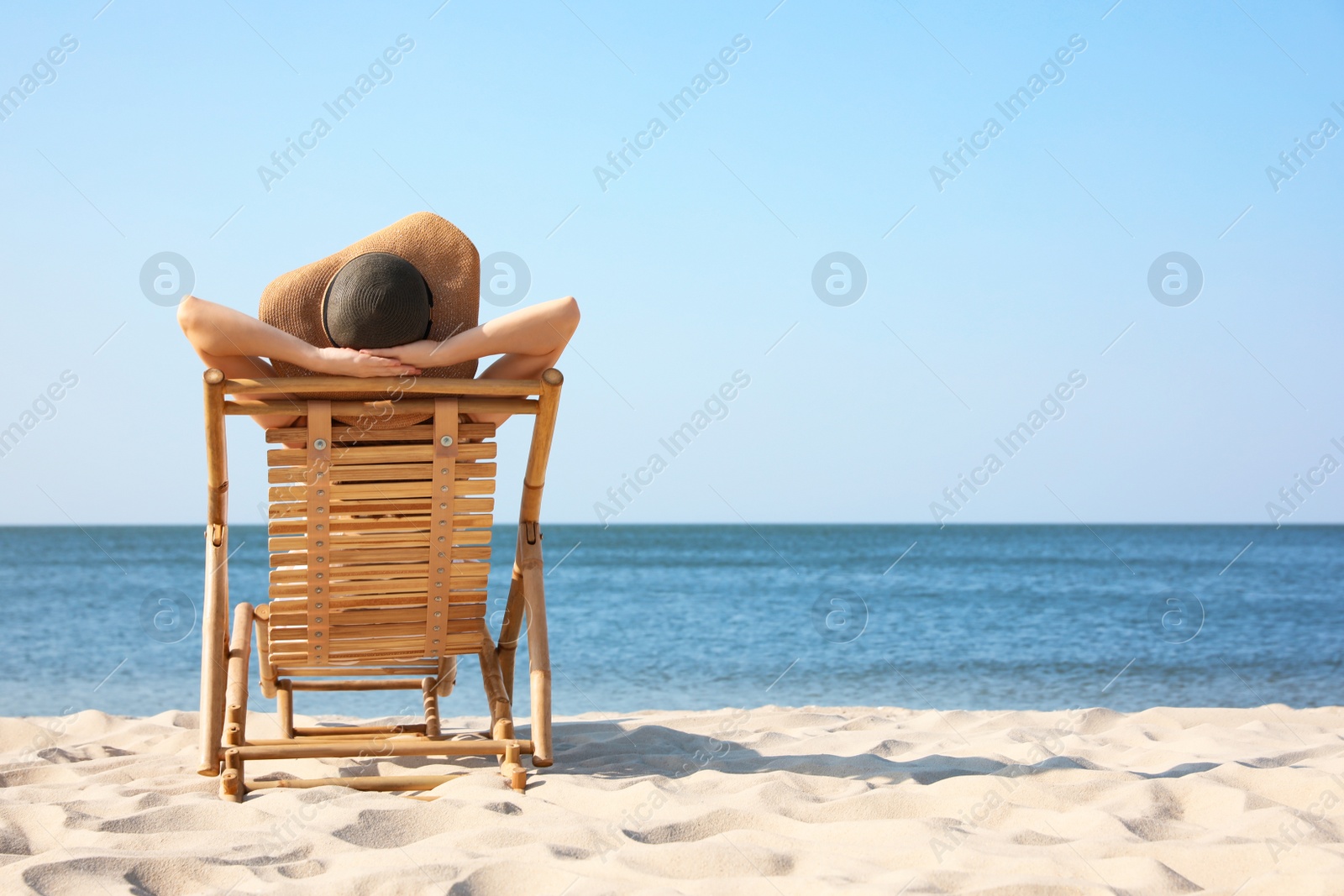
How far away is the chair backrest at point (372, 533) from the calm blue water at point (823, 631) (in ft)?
5.72

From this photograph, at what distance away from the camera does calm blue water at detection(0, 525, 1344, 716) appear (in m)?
9.31

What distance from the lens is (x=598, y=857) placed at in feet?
8.41

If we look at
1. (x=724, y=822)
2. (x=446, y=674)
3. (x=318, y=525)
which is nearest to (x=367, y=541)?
(x=318, y=525)

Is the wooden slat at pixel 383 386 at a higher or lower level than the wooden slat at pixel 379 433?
higher

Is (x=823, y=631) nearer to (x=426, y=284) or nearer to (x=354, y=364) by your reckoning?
(x=426, y=284)

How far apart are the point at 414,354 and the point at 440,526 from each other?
2.06 ft

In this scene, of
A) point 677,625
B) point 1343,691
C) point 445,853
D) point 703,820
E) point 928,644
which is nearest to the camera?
point 445,853

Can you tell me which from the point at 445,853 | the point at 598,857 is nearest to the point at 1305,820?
the point at 598,857

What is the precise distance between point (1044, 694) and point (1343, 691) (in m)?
2.64

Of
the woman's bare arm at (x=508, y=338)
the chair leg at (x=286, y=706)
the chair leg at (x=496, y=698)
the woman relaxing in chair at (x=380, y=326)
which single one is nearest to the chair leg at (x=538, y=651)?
the chair leg at (x=496, y=698)

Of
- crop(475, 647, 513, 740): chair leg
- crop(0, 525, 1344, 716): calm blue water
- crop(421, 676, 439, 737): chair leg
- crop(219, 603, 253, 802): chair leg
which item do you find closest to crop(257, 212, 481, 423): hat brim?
crop(219, 603, 253, 802): chair leg

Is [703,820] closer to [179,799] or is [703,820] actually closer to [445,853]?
[445,853]

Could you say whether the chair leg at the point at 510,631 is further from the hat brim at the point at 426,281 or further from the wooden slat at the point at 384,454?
the hat brim at the point at 426,281

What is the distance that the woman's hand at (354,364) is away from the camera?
3398 mm
